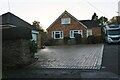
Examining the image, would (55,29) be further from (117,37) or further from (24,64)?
(24,64)

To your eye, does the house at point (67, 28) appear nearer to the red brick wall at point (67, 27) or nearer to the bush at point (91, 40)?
the red brick wall at point (67, 27)

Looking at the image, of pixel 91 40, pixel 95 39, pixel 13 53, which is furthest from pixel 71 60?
pixel 91 40

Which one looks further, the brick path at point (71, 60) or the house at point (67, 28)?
the house at point (67, 28)

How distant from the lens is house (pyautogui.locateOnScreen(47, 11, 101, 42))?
166 feet

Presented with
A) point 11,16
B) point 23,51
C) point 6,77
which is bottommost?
point 6,77

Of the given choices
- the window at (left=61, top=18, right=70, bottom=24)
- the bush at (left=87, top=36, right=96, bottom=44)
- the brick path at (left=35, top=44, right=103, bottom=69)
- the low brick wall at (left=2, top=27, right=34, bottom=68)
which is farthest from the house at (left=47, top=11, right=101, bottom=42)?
the low brick wall at (left=2, top=27, right=34, bottom=68)

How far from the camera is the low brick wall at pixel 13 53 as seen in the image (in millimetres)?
14383

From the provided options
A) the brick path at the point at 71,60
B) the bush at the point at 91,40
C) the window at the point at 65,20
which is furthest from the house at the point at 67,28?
the brick path at the point at 71,60

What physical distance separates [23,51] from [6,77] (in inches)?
137

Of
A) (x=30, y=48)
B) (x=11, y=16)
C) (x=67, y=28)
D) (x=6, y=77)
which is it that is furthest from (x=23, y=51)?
(x=67, y=28)

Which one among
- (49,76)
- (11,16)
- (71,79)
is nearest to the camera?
(71,79)

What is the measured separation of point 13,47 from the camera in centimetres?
1456

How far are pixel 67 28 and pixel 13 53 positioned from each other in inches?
1456

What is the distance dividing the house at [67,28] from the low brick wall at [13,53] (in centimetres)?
3583
